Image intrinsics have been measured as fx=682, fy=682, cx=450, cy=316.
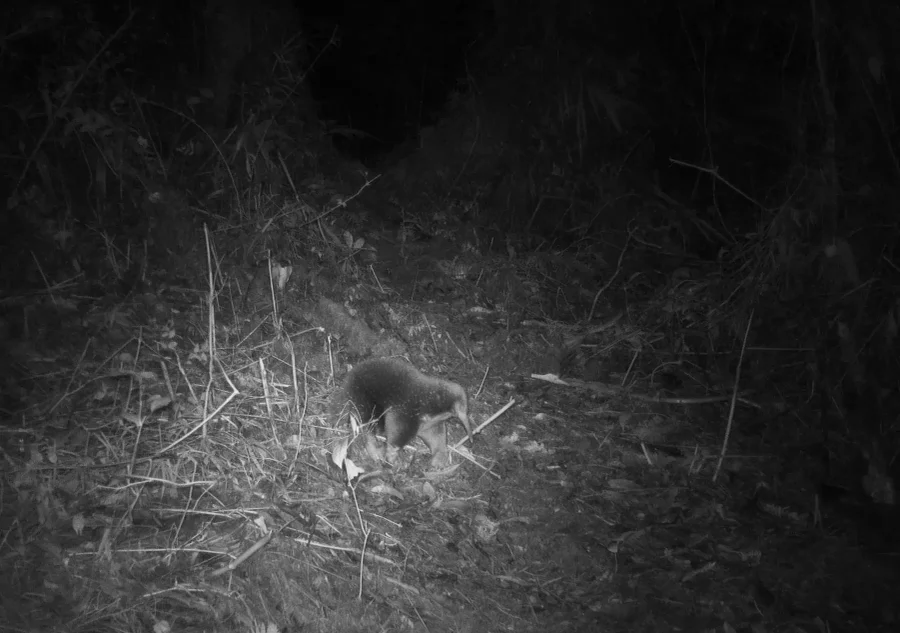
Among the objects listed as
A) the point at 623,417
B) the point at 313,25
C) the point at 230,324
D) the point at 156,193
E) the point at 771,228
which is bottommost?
the point at 623,417

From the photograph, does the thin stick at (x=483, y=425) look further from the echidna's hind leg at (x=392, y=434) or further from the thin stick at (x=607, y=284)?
the thin stick at (x=607, y=284)

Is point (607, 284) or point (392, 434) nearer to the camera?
point (392, 434)

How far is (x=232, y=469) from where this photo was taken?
12.8 feet

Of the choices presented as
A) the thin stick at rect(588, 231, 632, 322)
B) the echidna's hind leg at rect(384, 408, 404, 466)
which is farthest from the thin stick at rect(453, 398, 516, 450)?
the thin stick at rect(588, 231, 632, 322)

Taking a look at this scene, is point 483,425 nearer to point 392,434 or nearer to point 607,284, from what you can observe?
point 392,434

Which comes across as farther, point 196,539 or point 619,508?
point 619,508

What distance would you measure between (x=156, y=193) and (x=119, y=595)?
118 inches

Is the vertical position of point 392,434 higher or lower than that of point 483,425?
higher

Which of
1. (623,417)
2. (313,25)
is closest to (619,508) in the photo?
(623,417)

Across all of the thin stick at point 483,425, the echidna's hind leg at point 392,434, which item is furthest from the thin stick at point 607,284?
the echidna's hind leg at point 392,434

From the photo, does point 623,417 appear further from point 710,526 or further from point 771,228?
point 771,228

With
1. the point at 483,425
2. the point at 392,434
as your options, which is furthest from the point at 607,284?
the point at 392,434

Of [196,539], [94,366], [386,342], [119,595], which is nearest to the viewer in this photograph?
[119,595]

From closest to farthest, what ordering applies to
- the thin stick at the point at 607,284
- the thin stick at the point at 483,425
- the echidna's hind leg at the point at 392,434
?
the echidna's hind leg at the point at 392,434 → the thin stick at the point at 483,425 → the thin stick at the point at 607,284
